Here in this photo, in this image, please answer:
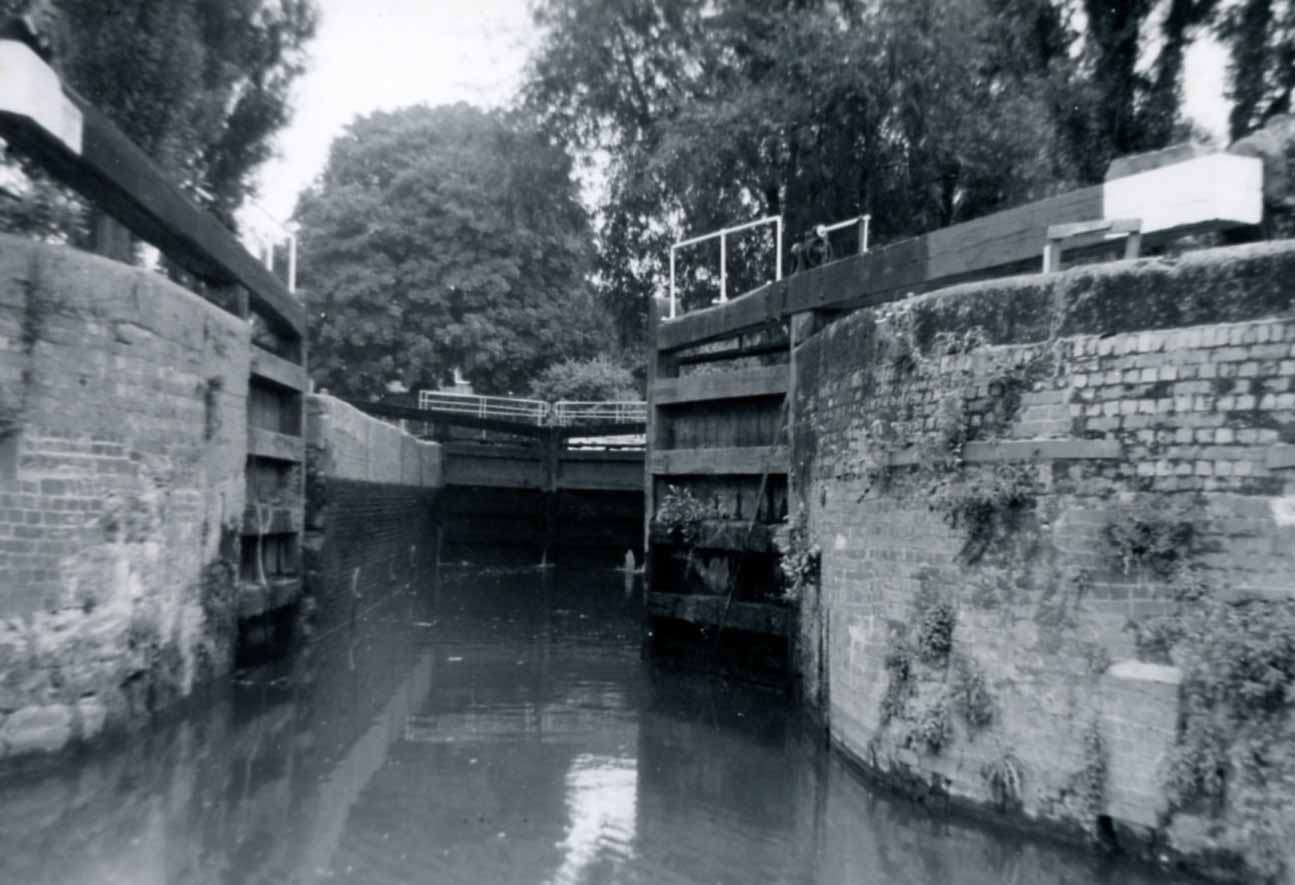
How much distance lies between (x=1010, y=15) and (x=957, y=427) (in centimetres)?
1074

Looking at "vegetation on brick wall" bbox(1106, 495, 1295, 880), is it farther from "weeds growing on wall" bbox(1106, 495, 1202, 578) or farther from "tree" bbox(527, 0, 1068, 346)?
"tree" bbox(527, 0, 1068, 346)

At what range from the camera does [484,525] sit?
23.9 meters

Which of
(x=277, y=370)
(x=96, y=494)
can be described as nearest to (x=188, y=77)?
(x=277, y=370)

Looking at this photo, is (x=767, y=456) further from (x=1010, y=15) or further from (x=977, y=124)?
(x=1010, y=15)

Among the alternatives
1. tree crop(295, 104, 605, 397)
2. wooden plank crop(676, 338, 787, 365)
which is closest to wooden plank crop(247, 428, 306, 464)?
wooden plank crop(676, 338, 787, 365)

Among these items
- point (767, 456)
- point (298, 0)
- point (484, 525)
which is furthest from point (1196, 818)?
point (484, 525)

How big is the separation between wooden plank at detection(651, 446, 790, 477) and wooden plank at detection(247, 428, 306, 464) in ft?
13.8

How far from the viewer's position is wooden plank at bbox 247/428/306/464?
10906mm

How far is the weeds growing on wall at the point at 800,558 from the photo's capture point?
8.86 meters

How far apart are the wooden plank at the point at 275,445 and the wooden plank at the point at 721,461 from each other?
4.20 m

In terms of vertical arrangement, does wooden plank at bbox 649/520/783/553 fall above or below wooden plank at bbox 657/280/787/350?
below

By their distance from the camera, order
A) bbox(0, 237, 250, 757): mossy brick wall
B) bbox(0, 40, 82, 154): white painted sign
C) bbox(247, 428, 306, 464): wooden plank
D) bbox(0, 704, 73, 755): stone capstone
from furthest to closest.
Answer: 1. bbox(247, 428, 306, 464): wooden plank
2. bbox(0, 237, 250, 757): mossy brick wall
3. bbox(0, 704, 73, 755): stone capstone
4. bbox(0, 40, 82, 154): white painted sign

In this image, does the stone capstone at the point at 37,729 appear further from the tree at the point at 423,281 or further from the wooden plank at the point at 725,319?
the tree at the point at 423,281

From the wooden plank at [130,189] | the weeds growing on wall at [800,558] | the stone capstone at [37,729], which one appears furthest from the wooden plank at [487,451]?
the stone capstone at [37,729]
